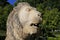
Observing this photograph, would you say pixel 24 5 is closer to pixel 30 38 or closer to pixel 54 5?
pixel 30 38

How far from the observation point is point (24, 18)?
205 cm

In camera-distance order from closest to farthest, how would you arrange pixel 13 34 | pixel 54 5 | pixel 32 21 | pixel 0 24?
pixel 32 21, pixel 13 34, pixel 0 24, pixel 54 5

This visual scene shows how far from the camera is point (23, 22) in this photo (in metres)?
2.07

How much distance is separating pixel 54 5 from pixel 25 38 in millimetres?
36777

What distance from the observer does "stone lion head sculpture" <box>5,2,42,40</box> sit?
6.52ft

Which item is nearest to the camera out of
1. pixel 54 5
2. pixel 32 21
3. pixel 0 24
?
pixel 32 21

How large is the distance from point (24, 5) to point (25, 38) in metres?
0.32

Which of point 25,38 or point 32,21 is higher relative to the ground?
point 32,21

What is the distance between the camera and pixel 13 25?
2.15 m

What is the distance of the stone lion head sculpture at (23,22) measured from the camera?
78.2 inches

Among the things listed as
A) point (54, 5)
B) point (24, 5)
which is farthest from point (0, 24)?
point (54, 5)

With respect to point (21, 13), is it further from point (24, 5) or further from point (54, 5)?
point (54, 5)

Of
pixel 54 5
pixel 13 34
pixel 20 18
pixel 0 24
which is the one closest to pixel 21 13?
pixel 20 18

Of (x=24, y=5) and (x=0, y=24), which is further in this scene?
(x=0, y=24)
